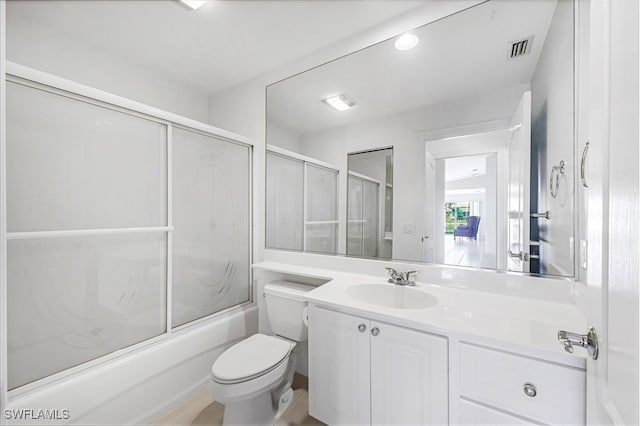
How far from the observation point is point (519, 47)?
1.28 metres

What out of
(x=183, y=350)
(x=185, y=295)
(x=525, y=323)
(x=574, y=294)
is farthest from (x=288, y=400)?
(x=574, y=294)

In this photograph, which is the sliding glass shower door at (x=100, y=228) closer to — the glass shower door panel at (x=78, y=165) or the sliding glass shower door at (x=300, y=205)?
the glass shower door panel at (x=78, y=165)

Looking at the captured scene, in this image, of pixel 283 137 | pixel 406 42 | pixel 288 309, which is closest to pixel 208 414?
pixel 288 309

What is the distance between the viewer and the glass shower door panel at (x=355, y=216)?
1.76 meters

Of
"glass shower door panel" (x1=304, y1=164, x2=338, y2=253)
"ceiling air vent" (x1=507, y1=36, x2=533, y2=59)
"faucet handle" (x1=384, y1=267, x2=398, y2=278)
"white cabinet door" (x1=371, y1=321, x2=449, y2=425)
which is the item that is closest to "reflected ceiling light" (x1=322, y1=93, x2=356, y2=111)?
"glass shower door panel" (x1=304, y1=164, x2=338, y2=253)

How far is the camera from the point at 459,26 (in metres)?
1.38

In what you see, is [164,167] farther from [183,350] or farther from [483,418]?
[483,418]

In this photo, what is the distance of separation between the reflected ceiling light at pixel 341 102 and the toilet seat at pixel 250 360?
1626mm

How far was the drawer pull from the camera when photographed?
86cm

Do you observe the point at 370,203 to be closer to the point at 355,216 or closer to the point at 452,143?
the point at 355,216

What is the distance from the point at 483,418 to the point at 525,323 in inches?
15.6

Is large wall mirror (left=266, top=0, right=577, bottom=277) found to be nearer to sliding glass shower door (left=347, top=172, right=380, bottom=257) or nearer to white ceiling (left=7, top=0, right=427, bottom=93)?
sliding glass shower door (left=347, top=172, right=380, bottom=257)

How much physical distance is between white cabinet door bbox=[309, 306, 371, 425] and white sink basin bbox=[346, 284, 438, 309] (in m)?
0.22

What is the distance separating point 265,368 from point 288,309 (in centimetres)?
41
